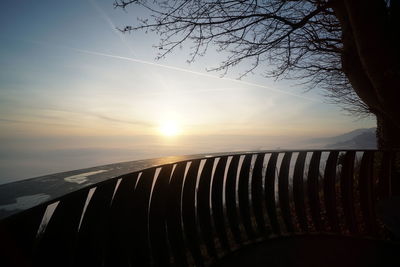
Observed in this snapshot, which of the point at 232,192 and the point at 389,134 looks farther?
the point at 389,134

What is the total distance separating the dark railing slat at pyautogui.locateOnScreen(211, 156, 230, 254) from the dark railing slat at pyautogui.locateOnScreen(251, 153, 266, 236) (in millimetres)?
857

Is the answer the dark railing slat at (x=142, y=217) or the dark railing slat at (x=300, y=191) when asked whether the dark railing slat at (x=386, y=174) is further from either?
the dark railing slat at (x=142, y=217)

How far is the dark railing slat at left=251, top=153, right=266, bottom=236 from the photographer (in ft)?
13.8

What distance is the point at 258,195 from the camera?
4.30m

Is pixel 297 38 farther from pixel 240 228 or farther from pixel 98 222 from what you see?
pixel 98 222

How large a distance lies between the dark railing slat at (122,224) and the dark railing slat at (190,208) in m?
1.04

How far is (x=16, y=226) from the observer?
3.29 feet

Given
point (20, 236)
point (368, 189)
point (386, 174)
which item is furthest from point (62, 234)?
point (386, 174)

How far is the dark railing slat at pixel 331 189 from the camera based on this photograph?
4.37 metres

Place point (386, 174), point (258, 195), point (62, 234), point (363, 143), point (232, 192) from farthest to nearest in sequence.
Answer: point (363, 143), point (258, 195), point (386, 174), point (232, 192), point (62, 234)

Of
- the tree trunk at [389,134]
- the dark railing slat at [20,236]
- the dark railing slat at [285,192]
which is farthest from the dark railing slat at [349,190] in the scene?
the dark railing slat at [20,236]

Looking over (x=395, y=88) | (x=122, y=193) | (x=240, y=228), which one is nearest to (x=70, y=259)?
(x=122, y=193)

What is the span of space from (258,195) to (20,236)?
3.91 metres

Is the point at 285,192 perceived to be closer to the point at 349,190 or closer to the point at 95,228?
the point at 349,190
